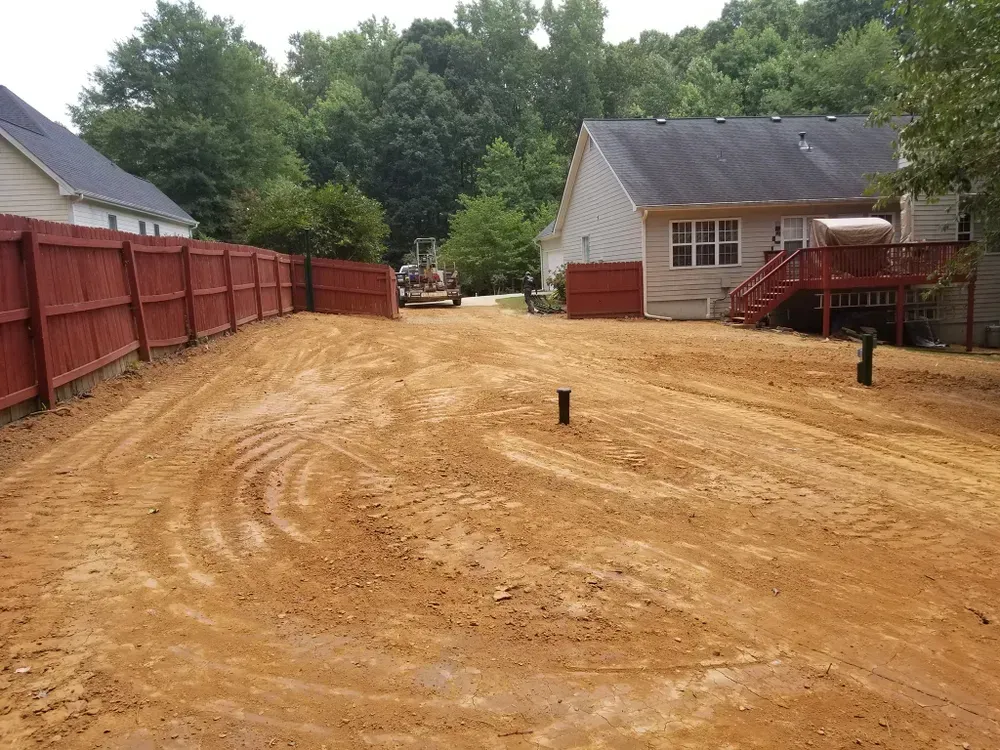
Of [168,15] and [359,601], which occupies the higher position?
[168,15]

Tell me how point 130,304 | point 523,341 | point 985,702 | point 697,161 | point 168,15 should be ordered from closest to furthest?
point 985,702, point 130,304, point 523,341, point 697,161, point 168,15

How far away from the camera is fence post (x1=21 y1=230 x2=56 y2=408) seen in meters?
7.12

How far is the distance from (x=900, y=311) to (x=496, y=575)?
17177 mm

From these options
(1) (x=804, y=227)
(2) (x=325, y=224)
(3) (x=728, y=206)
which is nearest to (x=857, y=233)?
(1) (x=804, y=227)

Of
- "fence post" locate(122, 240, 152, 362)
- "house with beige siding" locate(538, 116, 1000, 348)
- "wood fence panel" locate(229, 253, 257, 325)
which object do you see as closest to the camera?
"fence post" locate(122, 240, 152, 362)

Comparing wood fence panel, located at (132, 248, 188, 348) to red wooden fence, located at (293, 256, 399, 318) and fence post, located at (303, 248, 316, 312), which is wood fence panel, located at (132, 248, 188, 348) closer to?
red wooden fence, located at (293, 256, 399, 318)

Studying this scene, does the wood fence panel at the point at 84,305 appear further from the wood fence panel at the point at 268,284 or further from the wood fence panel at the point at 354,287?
the wood fence panel at the point at 354,287

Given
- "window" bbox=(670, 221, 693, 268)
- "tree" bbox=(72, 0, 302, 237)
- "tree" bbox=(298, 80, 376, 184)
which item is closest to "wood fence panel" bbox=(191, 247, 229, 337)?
"window" bbox=(670, 221, 693, 268)

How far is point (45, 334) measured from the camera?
7.21 m

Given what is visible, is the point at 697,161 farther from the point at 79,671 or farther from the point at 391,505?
the point at 79,671

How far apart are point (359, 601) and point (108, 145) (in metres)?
42.3

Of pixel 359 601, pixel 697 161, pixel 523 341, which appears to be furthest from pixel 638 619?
pixel 697 161

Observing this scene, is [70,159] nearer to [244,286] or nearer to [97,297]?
[244,286]

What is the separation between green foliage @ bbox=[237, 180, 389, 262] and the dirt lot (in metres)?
17.3
